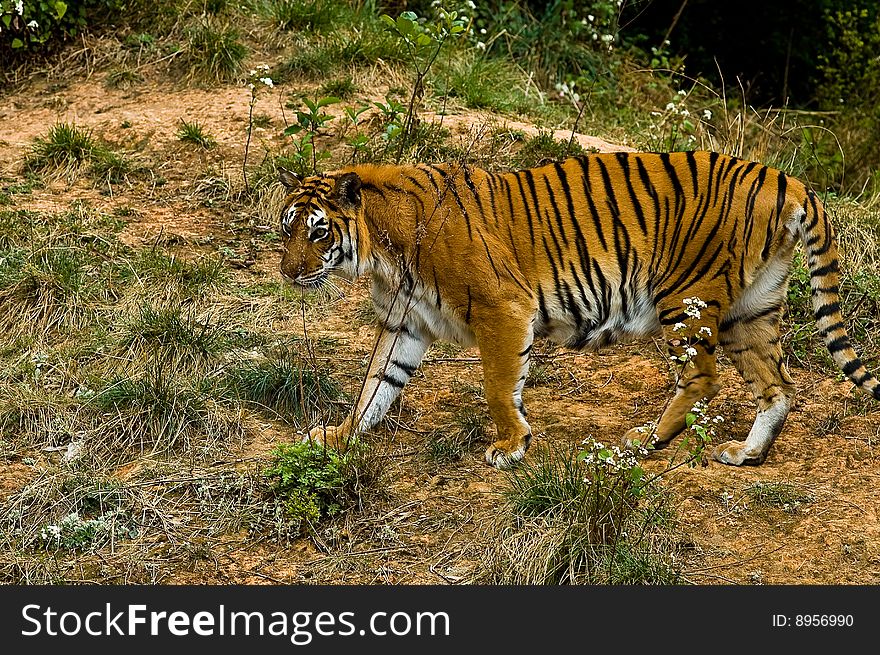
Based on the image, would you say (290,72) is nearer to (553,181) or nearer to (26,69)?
(26,69)

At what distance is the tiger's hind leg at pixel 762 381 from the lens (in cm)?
602

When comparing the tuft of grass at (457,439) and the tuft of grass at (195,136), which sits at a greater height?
the tuft of grass at (195,136)

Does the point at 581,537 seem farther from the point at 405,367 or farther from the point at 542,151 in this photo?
the point at 542,151

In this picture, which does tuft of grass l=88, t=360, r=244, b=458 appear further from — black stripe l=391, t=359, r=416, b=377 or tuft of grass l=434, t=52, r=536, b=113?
tuft of grass l=434, t=52, r=536, b=113

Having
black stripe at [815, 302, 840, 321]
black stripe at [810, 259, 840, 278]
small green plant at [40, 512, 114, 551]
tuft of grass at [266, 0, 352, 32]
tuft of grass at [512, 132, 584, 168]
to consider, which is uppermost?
black stripe at [810, 259, 840, 278]

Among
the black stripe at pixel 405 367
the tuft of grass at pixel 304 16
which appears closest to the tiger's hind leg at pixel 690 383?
the black stripe at pixel 405 367

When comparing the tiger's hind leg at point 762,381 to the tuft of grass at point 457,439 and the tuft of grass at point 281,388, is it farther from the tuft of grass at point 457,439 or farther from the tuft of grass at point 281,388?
the tuft of grass at point 281,388

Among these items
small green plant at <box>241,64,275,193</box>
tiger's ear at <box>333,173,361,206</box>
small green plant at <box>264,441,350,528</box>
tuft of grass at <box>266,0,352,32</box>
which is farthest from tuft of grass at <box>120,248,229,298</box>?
tuft of grass at <box>266,0,352,32</box>

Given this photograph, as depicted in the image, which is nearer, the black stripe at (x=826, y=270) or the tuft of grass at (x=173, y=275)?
the black stripe at (x=826, y=270)

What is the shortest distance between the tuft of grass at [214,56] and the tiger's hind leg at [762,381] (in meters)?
5.18

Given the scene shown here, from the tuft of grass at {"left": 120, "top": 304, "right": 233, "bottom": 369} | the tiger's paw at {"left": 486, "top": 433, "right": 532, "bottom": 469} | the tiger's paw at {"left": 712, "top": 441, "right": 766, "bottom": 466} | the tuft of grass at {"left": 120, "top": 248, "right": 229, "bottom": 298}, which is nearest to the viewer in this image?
the tiger's paw at {"left": 486, "top": 433, "right": 532, "bottom": 469}

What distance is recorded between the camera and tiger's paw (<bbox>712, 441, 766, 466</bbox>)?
5988 mm

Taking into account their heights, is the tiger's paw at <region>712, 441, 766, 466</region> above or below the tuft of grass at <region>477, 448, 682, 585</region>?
below

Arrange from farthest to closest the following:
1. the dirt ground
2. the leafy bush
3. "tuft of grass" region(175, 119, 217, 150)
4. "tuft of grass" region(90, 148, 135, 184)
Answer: the leafy bush → "tuft of grass" region(175, 119, 217, 150) → "tuft of grass" region(90, 148, 135, 184) → the dirt ground
